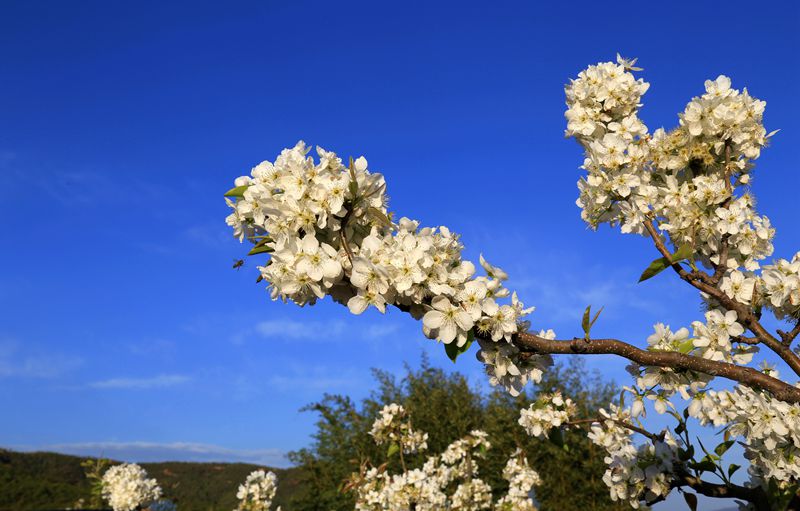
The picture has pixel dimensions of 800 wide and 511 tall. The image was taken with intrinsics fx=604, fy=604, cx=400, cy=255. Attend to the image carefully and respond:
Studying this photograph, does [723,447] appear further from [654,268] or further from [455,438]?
[455,438]

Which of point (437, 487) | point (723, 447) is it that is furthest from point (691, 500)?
point (437, 487)

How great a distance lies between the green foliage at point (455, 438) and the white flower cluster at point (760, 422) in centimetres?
879

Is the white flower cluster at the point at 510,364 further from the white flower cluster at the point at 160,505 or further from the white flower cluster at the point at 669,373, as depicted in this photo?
the white flower cluster at the point at 160,505

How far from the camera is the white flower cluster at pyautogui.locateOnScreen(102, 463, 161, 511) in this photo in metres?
6.92

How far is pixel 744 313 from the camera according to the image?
8.86 feet

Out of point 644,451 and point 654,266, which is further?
point 644,451

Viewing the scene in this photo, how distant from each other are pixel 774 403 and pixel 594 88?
1.93 meters

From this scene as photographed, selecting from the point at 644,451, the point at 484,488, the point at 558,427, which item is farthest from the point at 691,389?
the point at 484,488

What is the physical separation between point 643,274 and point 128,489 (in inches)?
263

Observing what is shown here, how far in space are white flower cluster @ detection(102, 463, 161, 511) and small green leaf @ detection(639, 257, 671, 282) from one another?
21.8 feet

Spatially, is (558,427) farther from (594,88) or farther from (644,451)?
(594,88)

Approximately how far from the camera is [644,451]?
3.25 meters

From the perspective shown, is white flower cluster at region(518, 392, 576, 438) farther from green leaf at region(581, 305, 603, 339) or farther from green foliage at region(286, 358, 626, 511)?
green foliage at region(286, 358, 626, 511)

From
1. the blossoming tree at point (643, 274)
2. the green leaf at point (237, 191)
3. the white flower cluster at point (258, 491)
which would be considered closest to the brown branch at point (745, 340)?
the blossoming tree at point (643, 274)
